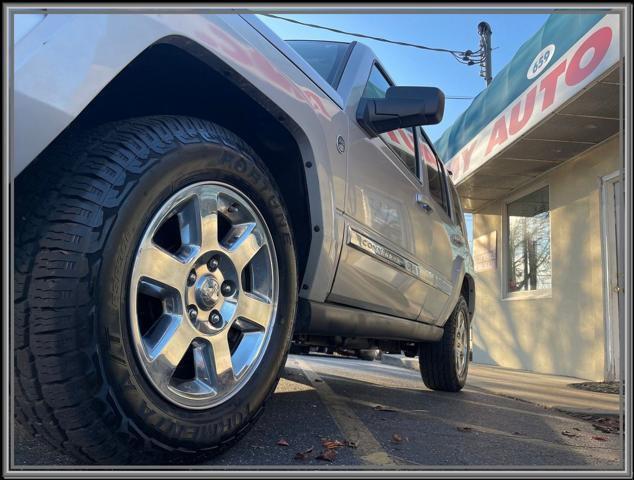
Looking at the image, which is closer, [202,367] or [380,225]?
[202,367]

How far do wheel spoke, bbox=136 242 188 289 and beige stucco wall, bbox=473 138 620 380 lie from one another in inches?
269

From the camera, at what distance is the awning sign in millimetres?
5535

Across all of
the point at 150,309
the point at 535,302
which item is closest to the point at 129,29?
the point at 150,309

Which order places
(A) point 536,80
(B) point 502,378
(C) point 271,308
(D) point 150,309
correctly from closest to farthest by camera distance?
(D) point 150,309 → (C) point 271,308 → (A) point 536,80 → (B) point 502,378

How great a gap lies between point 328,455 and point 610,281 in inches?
250

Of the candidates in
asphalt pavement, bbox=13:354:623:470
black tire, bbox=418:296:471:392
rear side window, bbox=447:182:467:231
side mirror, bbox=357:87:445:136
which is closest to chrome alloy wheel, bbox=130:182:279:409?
asphalt pavement, bbox=13:354:623:470

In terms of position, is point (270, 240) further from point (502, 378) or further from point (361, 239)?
point (502, 378)

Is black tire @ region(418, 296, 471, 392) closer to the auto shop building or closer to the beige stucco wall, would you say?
the auto shop building

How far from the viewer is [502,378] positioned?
304 inches

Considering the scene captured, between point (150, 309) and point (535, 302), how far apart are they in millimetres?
8542

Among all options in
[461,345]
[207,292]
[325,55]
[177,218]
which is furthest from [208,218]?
[461,345]

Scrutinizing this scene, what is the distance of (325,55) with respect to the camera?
318 cm

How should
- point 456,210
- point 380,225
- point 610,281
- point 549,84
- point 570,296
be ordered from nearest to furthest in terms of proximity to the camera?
1. point 380,225
2. point 456,210
3. point 549,84
4. point 610,281
5. point 570,296

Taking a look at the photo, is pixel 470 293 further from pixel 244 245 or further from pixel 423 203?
pixel 244 245
